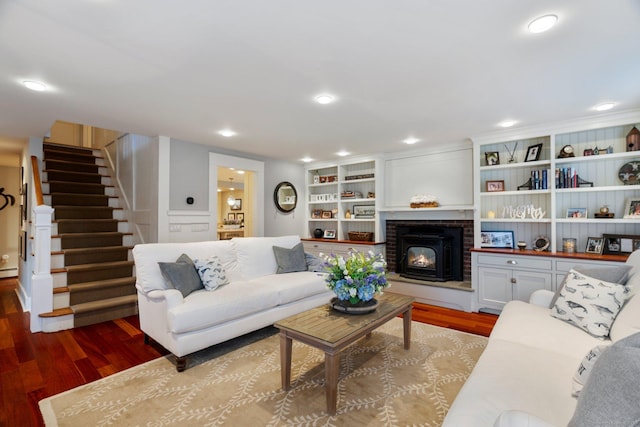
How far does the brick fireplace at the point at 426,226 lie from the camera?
4480mm

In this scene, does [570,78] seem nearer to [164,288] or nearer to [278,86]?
[278,86]

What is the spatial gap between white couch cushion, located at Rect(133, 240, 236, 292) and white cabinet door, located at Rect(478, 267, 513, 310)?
323 cm

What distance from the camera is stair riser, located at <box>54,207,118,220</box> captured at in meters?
4.59

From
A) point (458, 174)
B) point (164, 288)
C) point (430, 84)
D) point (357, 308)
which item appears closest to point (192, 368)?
point (164, 288)

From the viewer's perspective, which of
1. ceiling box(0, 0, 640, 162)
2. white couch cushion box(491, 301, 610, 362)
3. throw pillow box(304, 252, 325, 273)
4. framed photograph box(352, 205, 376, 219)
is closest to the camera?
ceiling box(0, 0, 640, 162)

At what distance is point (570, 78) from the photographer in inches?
96.6

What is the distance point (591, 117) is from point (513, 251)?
1.71 metres

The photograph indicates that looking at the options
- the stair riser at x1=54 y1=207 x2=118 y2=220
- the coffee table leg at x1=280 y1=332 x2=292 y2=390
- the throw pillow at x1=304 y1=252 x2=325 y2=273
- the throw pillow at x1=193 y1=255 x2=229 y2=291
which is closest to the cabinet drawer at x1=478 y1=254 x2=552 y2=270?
the throw pillow at x1=304 y1=252 x2=325 y2=273

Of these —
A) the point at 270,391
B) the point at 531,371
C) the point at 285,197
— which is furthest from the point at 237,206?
the point at 531,371

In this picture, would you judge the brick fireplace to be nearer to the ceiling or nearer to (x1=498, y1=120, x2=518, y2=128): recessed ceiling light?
(x1=498, y1=120, x2=518, y2=128): recessed ceiling light

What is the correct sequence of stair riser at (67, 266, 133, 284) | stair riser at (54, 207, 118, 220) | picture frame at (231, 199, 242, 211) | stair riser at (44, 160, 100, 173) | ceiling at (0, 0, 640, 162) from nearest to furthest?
1. ceiling at (0, 0, 640, 162)
2. stair riser at (67, 266, 133, 284)
3. stair riser at (54, 207, 118, 220)
4. stair riser at (44, 160, 100, 173)
5. picture frame at (231, 199, 242, 211)

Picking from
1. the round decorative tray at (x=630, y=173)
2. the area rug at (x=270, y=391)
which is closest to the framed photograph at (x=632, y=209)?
the round decorative tray at (x=630, y=173)

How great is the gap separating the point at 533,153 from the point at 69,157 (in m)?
7.52

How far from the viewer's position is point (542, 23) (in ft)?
5.73
